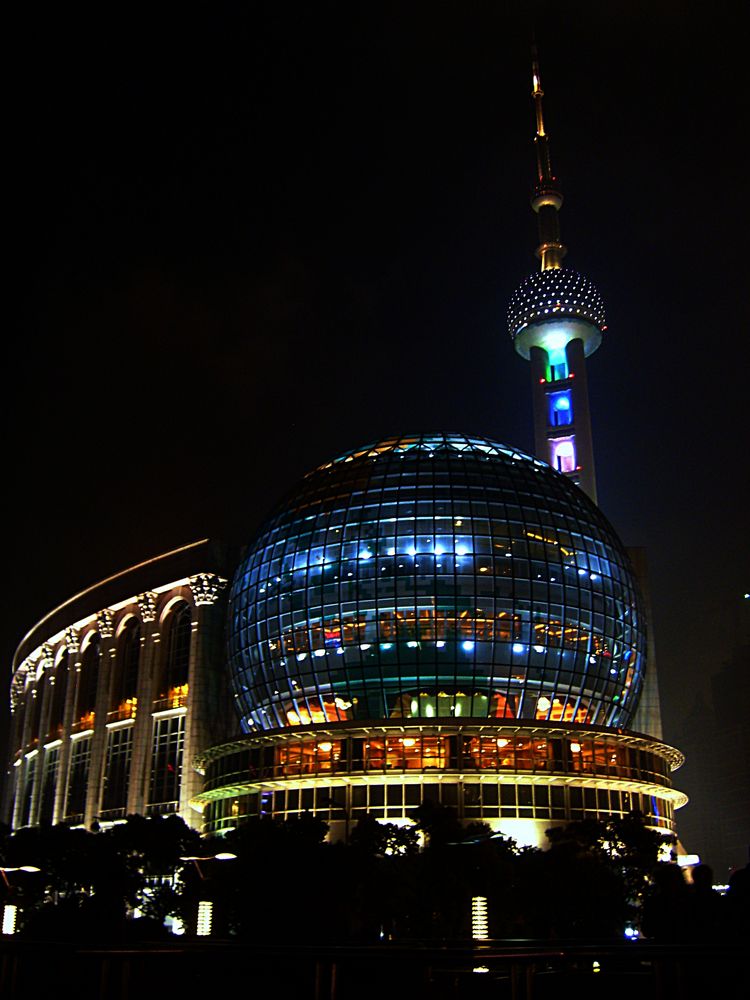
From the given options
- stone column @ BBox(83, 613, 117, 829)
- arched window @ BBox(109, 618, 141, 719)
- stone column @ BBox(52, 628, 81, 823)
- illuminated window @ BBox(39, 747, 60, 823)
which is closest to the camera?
stone column @ BBox(83, 613, 117, 829)

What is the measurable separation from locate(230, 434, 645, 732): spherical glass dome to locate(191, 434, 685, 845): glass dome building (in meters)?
0.14

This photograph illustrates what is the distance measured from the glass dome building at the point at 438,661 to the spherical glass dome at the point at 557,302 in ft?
221

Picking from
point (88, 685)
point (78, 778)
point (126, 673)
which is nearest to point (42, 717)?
point (88, 685)

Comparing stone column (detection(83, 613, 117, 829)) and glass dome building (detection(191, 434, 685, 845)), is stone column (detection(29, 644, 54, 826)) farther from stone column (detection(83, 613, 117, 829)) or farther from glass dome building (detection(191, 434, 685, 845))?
glass dome building (detection(191, 434, 685, 845))

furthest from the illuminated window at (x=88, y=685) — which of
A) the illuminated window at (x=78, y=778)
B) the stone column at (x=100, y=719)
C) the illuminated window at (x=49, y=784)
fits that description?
the illuminated window at (x=49, y=784)

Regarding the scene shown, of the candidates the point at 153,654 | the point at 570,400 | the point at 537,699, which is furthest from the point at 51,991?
the point at 570,400

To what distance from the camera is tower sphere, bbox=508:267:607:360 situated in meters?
152

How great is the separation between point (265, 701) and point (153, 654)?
20.7 metres

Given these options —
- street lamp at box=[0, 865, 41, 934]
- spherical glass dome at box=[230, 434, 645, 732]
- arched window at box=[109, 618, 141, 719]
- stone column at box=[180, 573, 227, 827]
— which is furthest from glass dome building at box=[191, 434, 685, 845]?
arched window at box=[109, 618, 141, 719]

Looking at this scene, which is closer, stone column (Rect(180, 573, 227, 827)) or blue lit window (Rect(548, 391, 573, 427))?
stone column (Rect(180, 573, 227, 827))

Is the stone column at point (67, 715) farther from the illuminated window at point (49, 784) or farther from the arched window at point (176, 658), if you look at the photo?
the arched window at point (176, 658)

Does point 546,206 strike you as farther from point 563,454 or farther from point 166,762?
point 166,762

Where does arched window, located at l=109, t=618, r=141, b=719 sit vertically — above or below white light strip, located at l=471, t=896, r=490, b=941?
above

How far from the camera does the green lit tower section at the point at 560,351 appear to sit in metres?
143
